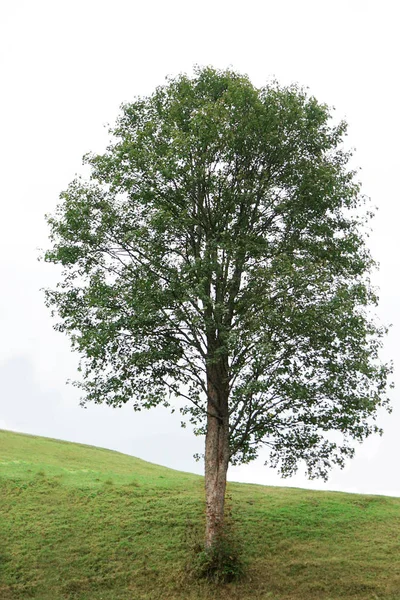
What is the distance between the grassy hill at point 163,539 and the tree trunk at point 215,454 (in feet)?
7.20

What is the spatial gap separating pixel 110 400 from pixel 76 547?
6636mm

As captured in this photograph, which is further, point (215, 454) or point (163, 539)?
point (163, 539)

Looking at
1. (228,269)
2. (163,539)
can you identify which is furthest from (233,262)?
(163,539)

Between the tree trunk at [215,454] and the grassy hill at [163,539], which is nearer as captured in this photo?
the grassy hill at [163,539]

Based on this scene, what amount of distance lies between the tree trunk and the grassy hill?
→ 2194 millimetres

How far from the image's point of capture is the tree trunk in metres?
21.8

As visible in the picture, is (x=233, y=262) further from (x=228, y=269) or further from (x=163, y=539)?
(x=163, y=539)

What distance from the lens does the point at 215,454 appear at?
22.5m

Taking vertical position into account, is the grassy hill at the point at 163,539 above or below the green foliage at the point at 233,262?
below

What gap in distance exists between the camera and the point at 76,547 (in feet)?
79.7

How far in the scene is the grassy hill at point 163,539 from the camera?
2119 centimetres

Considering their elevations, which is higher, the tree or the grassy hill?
the tree

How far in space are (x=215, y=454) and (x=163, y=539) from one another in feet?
16.1

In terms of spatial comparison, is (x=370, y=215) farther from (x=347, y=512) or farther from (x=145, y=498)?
(x=145, y=498)
